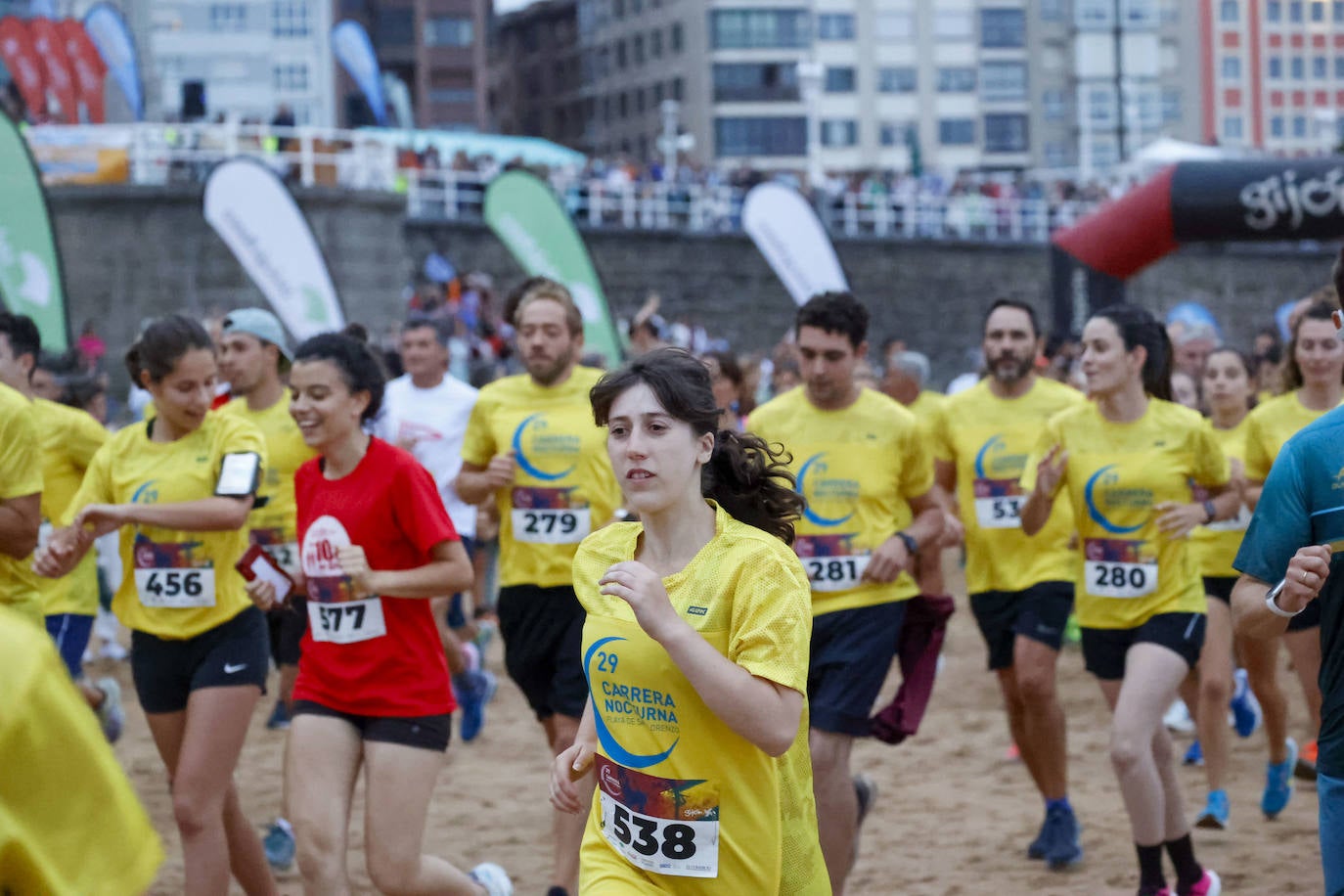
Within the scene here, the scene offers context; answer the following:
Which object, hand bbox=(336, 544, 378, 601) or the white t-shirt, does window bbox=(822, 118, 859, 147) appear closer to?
the white t-shirt

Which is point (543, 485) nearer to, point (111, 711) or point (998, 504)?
point (998, 504)

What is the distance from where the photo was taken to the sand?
22.0 feet

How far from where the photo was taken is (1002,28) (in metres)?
82.5

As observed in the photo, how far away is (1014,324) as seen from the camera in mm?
7316

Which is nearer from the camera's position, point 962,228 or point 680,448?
point 680,448

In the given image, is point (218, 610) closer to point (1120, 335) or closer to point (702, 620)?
point (702, 620)

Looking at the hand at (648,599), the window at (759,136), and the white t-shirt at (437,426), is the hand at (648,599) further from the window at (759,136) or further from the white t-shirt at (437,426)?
the window at (759,136)

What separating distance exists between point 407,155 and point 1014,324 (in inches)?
996

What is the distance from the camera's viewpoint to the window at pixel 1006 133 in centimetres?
8312

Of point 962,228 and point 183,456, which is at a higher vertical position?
point 962,228

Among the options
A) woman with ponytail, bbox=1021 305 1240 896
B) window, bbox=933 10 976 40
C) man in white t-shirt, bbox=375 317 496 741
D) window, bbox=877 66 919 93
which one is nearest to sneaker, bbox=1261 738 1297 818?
woman with ponytail, bbox=1021 305 1240 896

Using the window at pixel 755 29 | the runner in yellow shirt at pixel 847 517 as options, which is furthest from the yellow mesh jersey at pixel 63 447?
the window at pixel 755 29

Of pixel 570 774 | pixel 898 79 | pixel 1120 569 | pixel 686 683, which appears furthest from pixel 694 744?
pixel 898 79

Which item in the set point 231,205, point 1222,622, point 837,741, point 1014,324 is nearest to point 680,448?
point 837,741
